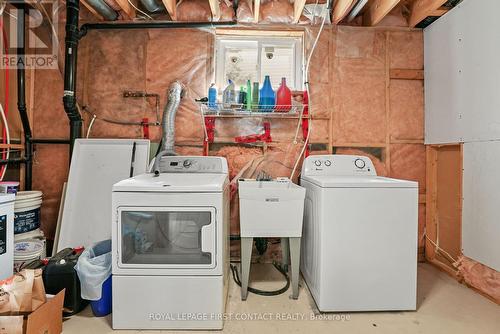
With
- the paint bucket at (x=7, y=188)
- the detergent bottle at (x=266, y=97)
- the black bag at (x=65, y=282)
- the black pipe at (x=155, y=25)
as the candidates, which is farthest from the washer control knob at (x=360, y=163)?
the paint bucket at (x=7, y=188)

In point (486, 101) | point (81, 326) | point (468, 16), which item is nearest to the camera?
point (81, 326)

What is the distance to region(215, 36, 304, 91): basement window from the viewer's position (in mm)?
2752

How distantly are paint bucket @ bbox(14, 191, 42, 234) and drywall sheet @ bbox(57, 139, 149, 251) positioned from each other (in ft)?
0.74

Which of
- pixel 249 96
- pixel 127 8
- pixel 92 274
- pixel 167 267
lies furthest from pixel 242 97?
pixel 92 274

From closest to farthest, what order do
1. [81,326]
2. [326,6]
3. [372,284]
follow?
[81,326]
[372,284]
[326,6]

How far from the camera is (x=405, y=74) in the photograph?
2.69 metres

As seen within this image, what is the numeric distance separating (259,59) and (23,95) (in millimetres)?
2176

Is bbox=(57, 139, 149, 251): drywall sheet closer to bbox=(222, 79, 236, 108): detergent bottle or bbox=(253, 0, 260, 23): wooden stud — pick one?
bbox=(222, 79, 236, 108): detergent bottle

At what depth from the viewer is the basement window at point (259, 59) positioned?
→ 9.03 ft

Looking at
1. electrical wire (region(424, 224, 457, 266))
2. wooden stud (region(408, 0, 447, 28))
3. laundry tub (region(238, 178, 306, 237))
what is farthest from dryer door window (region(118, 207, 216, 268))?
wooden stud (region(408, 0, 447, 28))

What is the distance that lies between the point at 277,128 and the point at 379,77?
3.67ft

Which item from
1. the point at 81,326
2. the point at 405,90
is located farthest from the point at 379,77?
the point at 81,326

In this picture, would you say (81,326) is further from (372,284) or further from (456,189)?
(456,189)

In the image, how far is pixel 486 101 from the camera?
203 centimetres
